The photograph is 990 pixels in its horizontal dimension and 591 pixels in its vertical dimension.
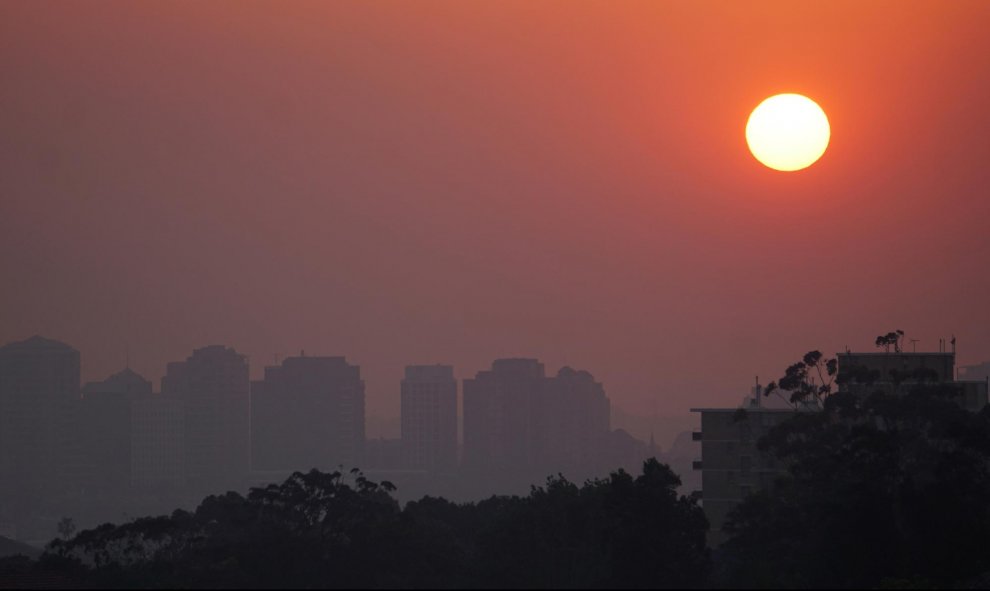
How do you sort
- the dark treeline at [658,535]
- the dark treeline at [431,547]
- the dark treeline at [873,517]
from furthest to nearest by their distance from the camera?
the dark treeline at [431,547], the dark treeline at [658,535], the dark treeline at [873,517]

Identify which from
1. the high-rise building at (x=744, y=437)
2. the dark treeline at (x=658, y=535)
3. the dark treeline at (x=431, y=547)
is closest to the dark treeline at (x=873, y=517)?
the dark treeline at (x=658, y=535)

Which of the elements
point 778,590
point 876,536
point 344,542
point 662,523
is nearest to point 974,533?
point 876,536

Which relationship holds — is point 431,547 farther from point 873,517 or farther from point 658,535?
point 873,517

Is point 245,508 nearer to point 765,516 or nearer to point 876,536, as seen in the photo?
point 765,516

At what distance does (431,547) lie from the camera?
5662 cm

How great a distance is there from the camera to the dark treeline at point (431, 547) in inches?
1906

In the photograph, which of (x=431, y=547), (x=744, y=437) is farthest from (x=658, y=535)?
(x=744, y=437)

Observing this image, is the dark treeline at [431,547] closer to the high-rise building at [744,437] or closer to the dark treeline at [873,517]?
the dark treeline at [873,517]

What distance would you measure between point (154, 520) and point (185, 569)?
16.8 meters

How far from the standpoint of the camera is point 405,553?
53.9 metres

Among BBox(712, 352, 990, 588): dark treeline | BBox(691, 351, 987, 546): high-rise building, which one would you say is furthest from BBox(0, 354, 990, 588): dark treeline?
BBox(691, 351, 987, 546): high-rise building

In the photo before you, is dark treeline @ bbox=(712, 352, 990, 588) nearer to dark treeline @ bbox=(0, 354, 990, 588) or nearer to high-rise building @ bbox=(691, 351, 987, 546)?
dark treeline @ bbox=(0, 354, 990, 588)

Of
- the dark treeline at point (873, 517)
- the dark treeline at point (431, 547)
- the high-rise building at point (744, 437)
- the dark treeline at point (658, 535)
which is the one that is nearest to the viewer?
the dark treeline at point (873, 517)

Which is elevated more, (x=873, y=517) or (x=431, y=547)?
(x=873, y=517)
